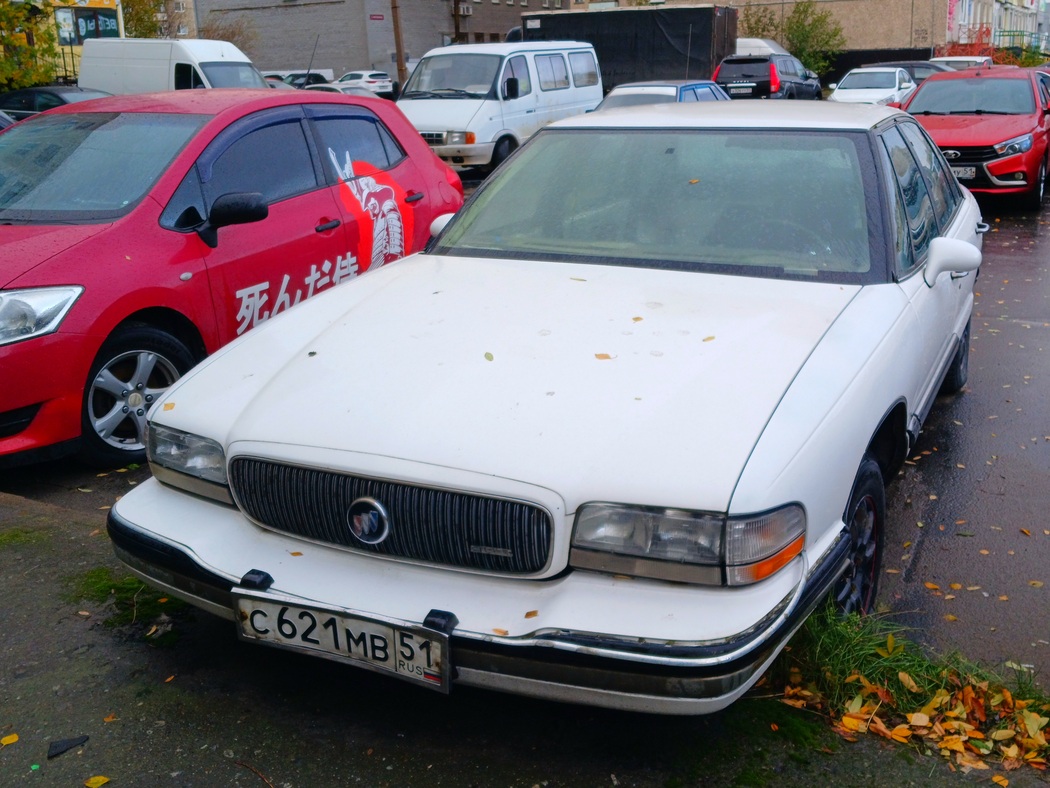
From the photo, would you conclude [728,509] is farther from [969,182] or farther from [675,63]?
[675,63]

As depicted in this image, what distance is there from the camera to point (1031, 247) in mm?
10773

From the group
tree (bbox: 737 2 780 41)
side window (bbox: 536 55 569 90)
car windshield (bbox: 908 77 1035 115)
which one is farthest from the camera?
tree (bbox: 737 2 780 41)

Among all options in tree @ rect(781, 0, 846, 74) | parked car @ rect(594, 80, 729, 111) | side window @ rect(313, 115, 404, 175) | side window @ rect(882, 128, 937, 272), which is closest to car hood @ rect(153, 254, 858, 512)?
side window @ rect(882, 128, 937, 272)

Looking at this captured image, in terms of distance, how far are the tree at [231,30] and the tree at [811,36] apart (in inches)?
944

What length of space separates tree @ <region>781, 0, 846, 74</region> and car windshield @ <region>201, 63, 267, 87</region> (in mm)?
31537

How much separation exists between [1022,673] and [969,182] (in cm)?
1079

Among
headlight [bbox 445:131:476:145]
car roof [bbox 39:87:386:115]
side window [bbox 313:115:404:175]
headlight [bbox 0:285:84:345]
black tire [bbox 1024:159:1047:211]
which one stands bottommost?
black tire [bbox 1024:159:1047:211]

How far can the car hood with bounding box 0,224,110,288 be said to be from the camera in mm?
4531

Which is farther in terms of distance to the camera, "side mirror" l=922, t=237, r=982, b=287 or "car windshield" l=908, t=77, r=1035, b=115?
"car windshield" l=908, t=77, r=1035, b=115

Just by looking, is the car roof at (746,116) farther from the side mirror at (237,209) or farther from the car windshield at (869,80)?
the car windshield at (869,80)

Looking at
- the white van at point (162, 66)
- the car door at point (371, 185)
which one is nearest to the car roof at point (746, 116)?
the car door at point (371, 185)

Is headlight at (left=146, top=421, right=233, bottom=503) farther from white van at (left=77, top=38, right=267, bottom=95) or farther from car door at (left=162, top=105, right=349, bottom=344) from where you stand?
white van at (left=77, top=38, right=267, bottom=95)

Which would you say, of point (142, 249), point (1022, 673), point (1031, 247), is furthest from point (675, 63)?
point (1022, 673)

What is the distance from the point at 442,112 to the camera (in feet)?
52.7
